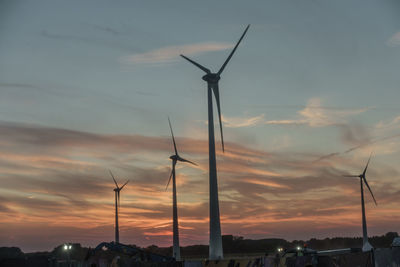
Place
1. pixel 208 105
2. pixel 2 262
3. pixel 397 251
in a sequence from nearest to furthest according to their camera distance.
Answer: pixel 397 251 < pixel 2 262 < pixel 208 105

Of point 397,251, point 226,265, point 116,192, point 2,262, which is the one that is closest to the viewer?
point 397,251

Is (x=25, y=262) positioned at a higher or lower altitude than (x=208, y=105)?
lower

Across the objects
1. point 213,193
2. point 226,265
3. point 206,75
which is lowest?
point 226,265

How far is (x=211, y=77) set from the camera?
Result: 224 ft

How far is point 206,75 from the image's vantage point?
6831 cm

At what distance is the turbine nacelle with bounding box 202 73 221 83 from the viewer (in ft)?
223

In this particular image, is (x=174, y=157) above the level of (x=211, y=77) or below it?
below

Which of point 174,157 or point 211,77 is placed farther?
point 174,157

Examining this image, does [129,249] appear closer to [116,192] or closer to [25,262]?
[25,262]

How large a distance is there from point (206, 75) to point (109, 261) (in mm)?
37270

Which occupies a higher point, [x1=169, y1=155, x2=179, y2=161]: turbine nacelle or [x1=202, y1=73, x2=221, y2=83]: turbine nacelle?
[x1=202, y1=73, x2=221, y2=83]: turbine nacelle

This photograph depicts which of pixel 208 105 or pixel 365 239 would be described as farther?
pixel 365 239

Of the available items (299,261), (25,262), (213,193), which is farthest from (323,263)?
(213,193)

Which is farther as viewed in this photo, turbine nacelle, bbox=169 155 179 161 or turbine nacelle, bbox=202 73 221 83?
turbine nacelle, bbox=169 155 179 161
